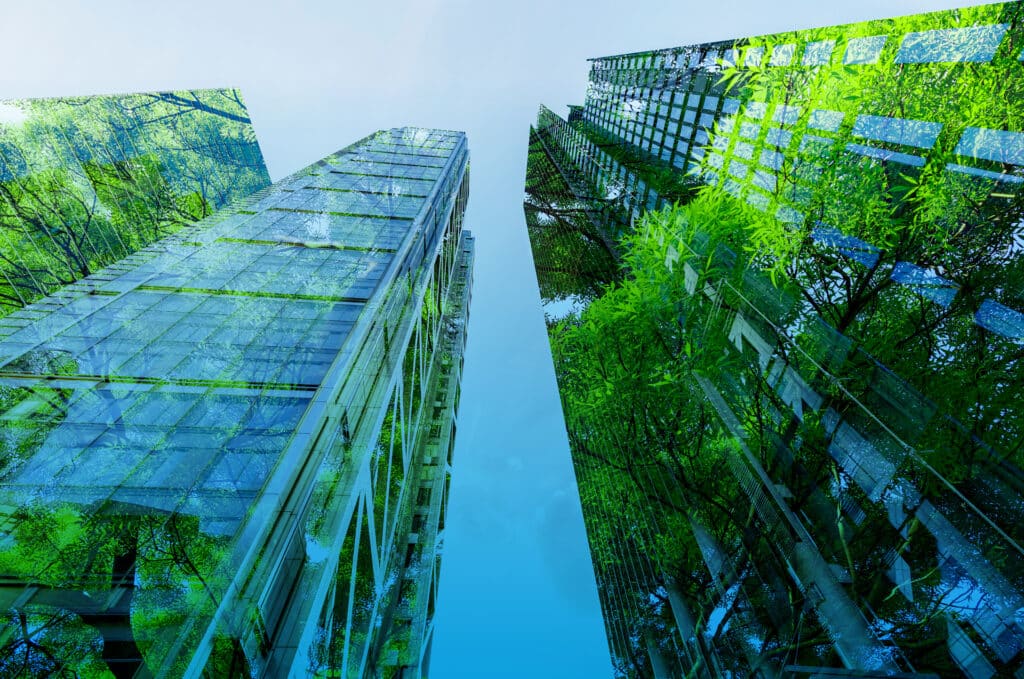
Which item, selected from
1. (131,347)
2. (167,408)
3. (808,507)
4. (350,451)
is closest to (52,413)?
(167,408)

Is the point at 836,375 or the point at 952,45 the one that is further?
the point at 836,375

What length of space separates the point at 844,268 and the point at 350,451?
9.47 metres

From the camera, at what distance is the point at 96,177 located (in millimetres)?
16562

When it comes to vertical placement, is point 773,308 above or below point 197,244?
above

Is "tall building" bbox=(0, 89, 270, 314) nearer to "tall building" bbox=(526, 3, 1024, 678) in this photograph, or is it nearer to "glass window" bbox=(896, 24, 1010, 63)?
"tall building" bbox=(526, 3, 1024, 678)

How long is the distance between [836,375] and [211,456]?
30.0 ft

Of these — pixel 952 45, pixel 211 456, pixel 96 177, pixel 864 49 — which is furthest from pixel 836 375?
pixel 96 177

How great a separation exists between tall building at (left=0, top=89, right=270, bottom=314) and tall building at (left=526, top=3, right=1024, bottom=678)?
19.0m

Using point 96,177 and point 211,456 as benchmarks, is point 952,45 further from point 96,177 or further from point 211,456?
point 96,177

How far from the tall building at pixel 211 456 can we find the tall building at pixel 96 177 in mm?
5906

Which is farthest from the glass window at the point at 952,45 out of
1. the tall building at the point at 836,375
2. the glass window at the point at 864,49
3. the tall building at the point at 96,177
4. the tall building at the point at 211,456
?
the tall building at the point at 96,177

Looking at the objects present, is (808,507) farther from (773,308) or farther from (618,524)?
(618,524)

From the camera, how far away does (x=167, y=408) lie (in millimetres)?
6371

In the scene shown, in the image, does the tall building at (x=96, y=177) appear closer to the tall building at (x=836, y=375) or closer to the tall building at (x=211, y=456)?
the tall building at (x=211, y=456)
